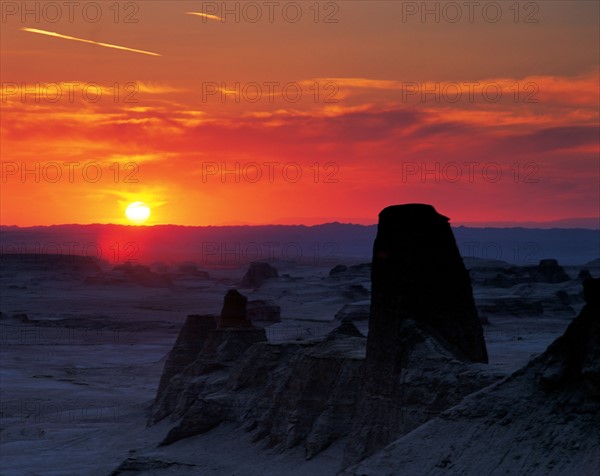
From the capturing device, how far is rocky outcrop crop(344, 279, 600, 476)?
44.9 feet

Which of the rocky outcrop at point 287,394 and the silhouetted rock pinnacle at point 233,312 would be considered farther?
the silhouetted rock pinnacle at point 233,312

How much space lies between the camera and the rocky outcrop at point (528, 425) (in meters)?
13.7

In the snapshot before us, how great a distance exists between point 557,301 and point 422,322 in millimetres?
78669

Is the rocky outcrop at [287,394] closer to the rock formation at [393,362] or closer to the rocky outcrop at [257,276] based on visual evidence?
the rock formation at [393,362]

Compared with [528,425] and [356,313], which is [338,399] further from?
[356,313]

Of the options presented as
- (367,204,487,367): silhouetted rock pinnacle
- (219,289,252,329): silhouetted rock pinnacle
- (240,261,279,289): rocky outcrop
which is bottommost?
(240,261,279,289): rocky outcrop

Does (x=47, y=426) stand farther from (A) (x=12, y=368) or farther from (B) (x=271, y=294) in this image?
(B) (x=271, y=294)

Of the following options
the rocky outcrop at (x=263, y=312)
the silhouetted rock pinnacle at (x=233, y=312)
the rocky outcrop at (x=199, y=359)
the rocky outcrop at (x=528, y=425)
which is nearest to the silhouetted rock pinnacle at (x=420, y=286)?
the rocky outcrop at (x=528, y=425)

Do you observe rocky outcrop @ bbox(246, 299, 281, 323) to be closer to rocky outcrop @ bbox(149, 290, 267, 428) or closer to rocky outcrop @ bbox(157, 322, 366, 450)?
rocky outcrop @ bbox(149, 290, 267, 428)

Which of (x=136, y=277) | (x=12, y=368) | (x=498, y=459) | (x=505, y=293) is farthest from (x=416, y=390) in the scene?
(x=136, y=277)

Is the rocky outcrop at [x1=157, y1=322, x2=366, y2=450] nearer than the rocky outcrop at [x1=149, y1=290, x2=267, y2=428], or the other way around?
the rocky outcrop at [x1=157, y1=322, x2=366, y2=450]

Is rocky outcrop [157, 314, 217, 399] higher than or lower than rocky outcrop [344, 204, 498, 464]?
lower

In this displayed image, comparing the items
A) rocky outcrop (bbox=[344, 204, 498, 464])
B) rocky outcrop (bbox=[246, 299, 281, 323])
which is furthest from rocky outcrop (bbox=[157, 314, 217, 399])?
rocky outcrop (bbox=[246, 299, 281, 323])

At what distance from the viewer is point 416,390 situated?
2089 centimetres
